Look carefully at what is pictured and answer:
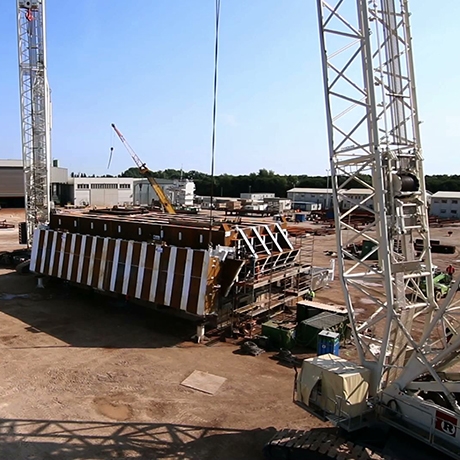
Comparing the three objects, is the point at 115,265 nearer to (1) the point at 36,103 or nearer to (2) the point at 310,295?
(2) the point at 310,295

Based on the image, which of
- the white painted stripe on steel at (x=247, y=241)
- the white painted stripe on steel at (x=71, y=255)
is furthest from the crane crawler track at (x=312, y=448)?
the white painted stripe on steel at (x=71, y=255)

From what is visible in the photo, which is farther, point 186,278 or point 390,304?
point 186,278

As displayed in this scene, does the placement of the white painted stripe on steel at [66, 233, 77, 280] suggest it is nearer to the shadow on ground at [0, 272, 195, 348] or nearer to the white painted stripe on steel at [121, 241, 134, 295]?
the shadow on ground at [0, 272, 195, 348]

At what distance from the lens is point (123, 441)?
11.3 meters

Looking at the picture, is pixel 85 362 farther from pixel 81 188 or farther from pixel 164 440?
pixel 81 188

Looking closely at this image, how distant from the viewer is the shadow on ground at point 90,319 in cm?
1870

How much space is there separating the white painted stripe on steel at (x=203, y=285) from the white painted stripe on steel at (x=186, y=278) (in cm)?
67

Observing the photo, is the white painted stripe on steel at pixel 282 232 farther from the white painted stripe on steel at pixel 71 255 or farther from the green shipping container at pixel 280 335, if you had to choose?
the white painted stripe on steel at pixel 71 255

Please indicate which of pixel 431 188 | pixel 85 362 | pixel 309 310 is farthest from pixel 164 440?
pixel 431 188

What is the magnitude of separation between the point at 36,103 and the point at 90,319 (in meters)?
22.6

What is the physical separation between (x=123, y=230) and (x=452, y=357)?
1705 centimetres

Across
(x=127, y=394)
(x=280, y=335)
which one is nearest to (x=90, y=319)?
(x=127, y=394)

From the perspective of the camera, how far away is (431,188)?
118 meters

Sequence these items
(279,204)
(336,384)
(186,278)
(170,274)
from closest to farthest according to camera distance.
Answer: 1. (336,384)
2. (186,278)
3. (170,274)
4. (279,204)
